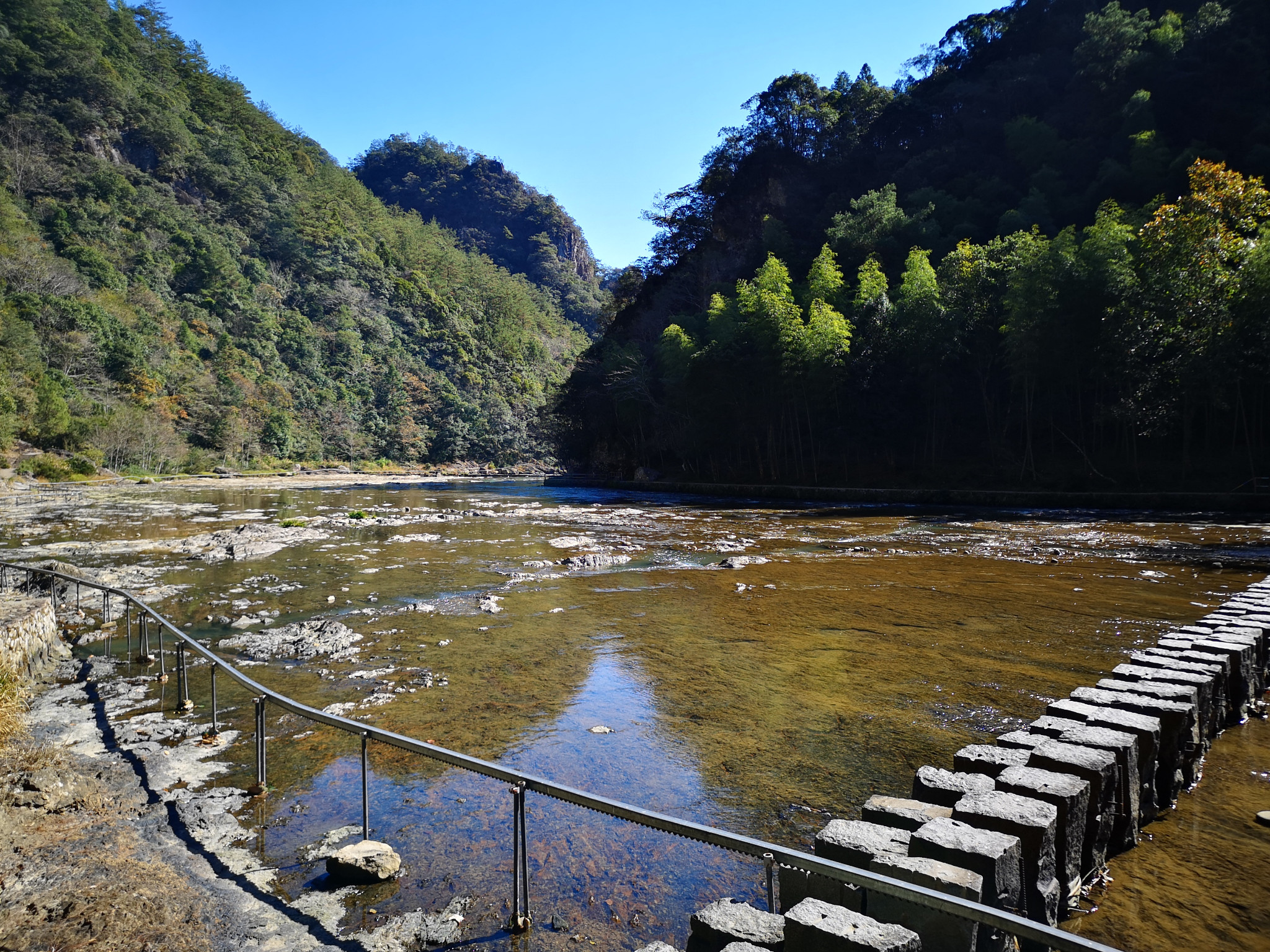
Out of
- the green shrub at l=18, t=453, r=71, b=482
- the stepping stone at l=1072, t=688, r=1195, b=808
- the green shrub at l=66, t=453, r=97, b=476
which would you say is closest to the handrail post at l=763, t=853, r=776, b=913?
Result: the stepping stone at l=1072, t=688, r=1195, b=808

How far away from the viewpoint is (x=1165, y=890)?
134 inches

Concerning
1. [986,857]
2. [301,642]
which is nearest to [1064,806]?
[986,857]

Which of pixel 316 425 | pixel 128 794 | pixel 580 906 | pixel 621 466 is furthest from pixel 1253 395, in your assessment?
pixel 316 425

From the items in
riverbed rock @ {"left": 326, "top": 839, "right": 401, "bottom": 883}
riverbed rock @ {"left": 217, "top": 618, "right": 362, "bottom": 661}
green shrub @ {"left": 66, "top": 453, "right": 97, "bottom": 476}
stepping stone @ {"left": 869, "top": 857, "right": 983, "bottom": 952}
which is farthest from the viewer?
green shrub @ {"left": 66, "top": 453, "right": 97, "bottom": 476}

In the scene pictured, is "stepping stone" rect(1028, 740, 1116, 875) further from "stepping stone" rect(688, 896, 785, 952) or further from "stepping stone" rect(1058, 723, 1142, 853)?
"stepping stone" rect(688, 896, 785, 952)

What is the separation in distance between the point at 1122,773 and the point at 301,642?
8.34m

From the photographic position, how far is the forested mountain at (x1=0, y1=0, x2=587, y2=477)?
56500 mm

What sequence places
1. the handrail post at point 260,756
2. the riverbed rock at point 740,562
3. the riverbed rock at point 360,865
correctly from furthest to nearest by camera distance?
the riverbed rock at point 740,562 < the handrail post at point 260,756 < the riverbed rock at point 360,865

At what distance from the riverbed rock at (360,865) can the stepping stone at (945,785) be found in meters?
2.81

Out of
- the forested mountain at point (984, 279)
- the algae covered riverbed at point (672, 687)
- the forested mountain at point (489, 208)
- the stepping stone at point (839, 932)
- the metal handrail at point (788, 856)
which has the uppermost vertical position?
the forested mountain at point (489, 208)

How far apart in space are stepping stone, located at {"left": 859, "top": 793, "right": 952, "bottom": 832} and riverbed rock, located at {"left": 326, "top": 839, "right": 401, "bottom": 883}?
8.22ft

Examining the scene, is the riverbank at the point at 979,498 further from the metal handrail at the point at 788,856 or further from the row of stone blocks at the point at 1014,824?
the metal handrail at the point at 788,856

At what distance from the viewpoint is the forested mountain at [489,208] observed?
18275 centimetres

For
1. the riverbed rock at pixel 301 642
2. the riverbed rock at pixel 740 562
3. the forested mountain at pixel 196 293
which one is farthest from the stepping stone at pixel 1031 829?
the forested mountain at pixel 196 293
